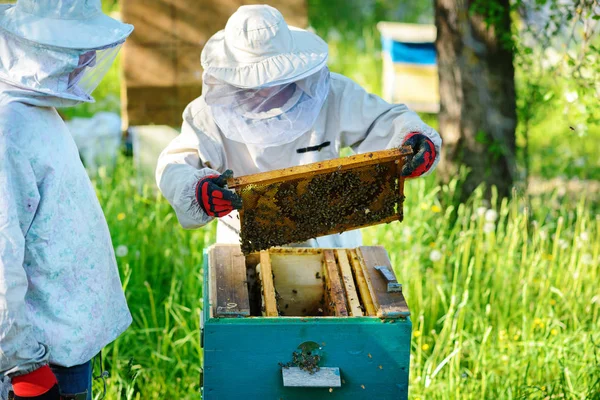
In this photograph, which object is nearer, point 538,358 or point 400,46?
point 538,358

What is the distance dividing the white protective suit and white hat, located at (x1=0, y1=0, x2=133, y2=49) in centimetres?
83

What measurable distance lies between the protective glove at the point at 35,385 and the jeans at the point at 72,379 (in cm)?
16

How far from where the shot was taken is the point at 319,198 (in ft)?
9.71

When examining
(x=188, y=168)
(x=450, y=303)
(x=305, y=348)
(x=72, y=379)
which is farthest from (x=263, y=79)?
(x=450, y=303)

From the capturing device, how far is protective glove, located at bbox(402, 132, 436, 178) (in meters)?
3.03

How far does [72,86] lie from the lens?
2459 mm

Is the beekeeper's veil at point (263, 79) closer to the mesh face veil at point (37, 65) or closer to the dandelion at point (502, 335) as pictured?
the mesh face veil at point (37, 65)

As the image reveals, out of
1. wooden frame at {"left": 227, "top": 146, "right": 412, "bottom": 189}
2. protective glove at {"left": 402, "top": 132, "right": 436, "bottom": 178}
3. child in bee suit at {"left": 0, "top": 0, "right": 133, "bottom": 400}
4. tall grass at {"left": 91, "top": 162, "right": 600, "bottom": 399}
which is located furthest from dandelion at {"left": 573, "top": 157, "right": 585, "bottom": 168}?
child in bee suit at {"left": 0, "top": 0, "right": 133, "bottom": 400}

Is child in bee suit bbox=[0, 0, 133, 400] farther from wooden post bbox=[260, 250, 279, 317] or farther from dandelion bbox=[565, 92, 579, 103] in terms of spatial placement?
dandelion bbox=[565, 92, 579, 103]

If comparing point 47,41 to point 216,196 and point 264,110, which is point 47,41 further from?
point 264,110

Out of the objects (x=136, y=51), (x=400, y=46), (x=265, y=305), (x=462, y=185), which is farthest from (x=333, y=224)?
(x=400, y=46)

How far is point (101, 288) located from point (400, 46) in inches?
227

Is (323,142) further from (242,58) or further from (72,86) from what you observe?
(72,86)

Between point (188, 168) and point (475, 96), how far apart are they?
3.05m
